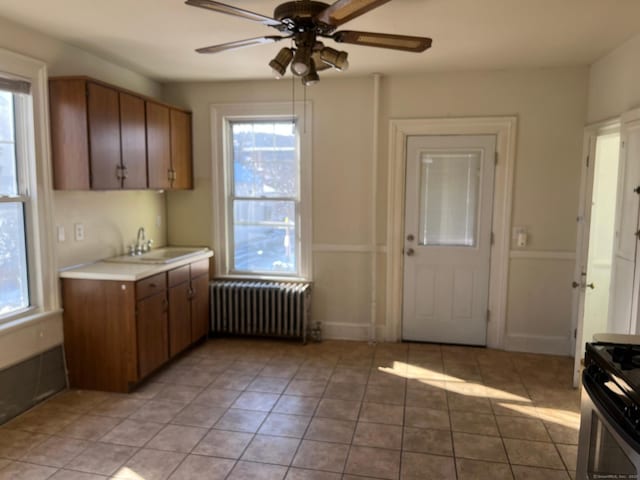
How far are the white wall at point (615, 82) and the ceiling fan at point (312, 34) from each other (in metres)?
1.74

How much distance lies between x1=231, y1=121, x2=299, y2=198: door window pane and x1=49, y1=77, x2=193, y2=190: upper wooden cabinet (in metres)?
0.78

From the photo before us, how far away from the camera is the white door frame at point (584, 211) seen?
3.52m

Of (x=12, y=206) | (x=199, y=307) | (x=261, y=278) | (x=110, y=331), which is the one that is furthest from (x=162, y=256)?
(x=12, y=206)

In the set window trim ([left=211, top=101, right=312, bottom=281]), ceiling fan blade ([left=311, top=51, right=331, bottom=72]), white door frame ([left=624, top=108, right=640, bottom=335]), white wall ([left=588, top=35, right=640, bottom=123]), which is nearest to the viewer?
ceiling fan blade ([left=311, top=51, right=331, bottom=72])

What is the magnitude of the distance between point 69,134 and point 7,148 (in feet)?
1.25

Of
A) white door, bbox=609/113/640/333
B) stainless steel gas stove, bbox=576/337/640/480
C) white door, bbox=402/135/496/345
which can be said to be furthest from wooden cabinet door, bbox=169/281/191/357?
white door, bbox=609/113/640/333

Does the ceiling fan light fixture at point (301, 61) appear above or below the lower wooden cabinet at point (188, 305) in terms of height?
above

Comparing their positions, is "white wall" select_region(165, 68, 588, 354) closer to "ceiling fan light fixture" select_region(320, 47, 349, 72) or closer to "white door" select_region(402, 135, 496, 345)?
"white door" select_region(402, 135, 496, 345)

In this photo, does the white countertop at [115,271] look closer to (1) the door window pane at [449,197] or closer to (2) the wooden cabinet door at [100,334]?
(2) the wooden cabinet door at [100,334]

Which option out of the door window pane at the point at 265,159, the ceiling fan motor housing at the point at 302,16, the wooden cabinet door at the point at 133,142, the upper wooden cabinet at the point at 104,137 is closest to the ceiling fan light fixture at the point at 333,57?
the ceiling fan motor housing at the point at 302,16

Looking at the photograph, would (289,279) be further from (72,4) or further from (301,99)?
(72,4)

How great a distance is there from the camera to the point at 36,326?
125 inches

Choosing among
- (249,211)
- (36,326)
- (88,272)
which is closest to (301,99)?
(249,211)

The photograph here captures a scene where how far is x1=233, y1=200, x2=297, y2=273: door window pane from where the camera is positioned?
15.3ft
